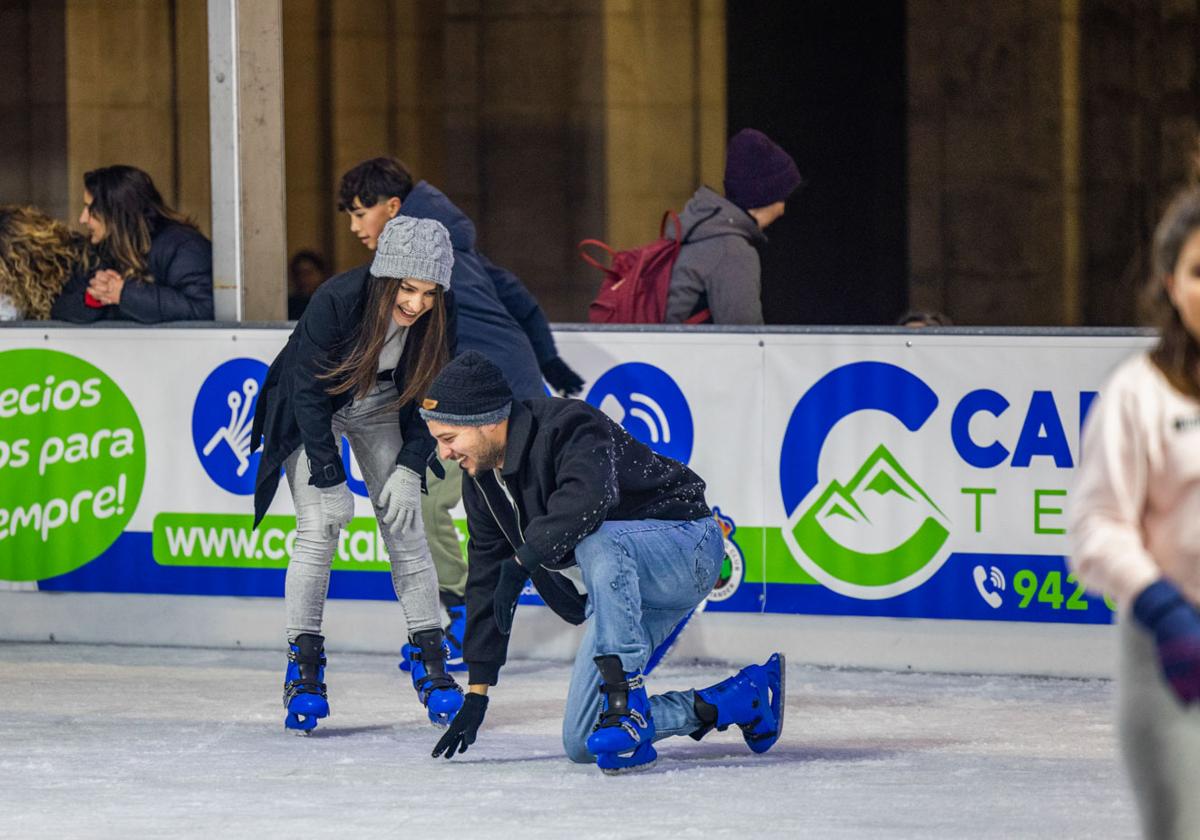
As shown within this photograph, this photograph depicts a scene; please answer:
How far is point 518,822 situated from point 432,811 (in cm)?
28

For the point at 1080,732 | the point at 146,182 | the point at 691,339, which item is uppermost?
the point at 146,182

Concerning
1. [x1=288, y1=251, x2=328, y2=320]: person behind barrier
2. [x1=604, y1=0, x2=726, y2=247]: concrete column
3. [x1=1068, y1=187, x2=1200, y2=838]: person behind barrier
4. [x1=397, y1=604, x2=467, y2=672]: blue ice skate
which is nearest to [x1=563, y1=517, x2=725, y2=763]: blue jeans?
[x1=397, y1=604, x2=467, y2=672]: blue ice skate

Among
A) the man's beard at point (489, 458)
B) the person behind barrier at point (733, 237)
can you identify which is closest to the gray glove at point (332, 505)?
the man's beard at point (489, 458)

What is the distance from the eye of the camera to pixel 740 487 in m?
7.93

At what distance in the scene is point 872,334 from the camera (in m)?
7.79

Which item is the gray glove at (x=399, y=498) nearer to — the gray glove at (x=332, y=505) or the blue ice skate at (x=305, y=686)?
the gray glove at (x=332, y=505)

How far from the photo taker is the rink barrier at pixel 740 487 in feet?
25.1

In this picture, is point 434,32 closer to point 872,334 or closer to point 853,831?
point 872,334

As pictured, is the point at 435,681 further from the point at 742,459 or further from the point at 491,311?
the point at 742,459

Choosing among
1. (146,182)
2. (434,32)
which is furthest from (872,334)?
(434,32)

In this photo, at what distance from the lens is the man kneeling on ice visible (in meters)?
5.78

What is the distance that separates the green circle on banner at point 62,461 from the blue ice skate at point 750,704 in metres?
3.20

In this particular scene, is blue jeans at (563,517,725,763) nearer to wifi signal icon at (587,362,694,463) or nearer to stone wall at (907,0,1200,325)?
wifi signal icon at (587,362,694,463)

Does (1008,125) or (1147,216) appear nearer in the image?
(1008,125)
